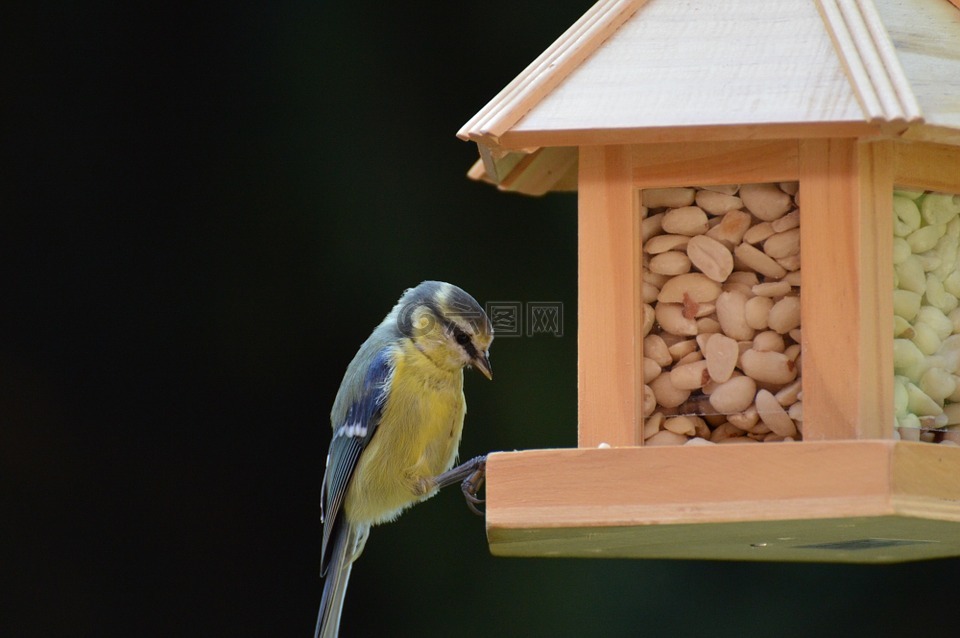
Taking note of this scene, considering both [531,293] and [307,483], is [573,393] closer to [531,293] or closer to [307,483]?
[531,293]

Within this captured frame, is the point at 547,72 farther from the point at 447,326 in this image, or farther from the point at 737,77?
the point at 447,326

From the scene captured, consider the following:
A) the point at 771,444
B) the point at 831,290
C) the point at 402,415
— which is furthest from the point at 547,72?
the point at 402,415

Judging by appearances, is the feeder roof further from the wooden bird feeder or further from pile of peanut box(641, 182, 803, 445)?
pile of peanut box(641, 182, 803, 445)

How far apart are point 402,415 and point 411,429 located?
3 centimetres

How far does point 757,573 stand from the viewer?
3.93 metres

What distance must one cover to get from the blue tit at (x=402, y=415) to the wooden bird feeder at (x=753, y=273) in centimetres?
63

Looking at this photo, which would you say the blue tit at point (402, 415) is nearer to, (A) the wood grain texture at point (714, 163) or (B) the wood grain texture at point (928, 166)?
(A) the wood grain texture at point (714, 163)

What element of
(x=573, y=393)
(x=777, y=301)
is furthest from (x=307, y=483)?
(x=777, y=301)

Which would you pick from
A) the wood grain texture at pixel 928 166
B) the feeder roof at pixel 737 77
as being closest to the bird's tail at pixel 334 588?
the feeder roof at pixel 737 77

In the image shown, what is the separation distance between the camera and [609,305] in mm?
2199

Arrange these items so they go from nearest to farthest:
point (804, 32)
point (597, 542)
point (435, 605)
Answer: point (804, 32)
point (597, 542)
point (435, 605)

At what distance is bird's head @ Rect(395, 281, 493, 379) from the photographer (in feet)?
8.88

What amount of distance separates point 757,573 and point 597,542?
5.91 feet

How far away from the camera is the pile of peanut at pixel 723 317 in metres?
2.11
